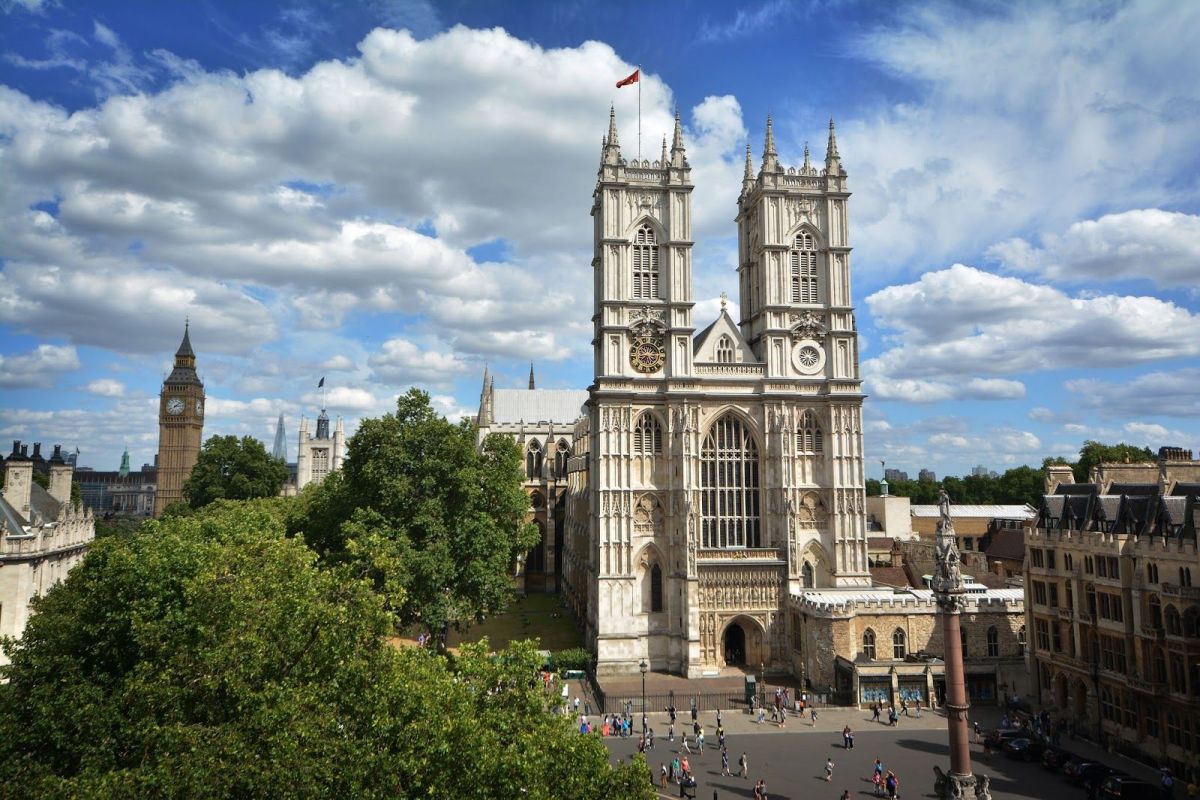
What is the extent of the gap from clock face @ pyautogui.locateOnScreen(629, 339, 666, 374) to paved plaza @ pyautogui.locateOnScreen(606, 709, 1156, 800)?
21.6 metres

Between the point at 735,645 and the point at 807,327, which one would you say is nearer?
the point at 735,645

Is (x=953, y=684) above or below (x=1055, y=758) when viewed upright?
above

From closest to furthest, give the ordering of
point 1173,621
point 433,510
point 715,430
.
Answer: point 1173,621
point 433,510
point 715,430

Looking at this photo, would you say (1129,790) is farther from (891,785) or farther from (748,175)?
(748,175)

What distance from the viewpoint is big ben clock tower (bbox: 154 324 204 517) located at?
13550 centimetres

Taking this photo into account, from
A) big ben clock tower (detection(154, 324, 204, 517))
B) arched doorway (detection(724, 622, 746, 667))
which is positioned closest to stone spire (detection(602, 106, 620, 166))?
arched doorway (detection(724, 622, 746, 667))

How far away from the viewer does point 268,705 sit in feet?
59.4

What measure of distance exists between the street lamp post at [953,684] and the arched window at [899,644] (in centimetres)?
1826

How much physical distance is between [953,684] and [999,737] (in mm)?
12470

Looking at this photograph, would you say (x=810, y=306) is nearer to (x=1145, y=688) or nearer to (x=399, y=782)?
(x=1145, y=688)

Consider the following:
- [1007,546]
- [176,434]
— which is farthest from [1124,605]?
[176,434]

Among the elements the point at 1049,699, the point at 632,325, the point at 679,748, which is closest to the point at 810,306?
the point at 632,325

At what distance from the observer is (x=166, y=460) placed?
13625 centimetres

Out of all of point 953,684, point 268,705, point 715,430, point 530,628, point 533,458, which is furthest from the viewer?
point 533,458
